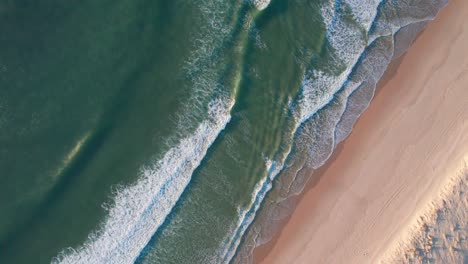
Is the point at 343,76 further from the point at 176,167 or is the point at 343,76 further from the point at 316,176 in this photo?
the point at 176,167

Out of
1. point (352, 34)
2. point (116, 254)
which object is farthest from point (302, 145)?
point (116, 254)

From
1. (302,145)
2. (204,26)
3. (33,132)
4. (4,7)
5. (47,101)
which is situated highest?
(204,26)

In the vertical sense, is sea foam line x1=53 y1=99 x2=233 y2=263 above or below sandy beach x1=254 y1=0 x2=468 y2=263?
below

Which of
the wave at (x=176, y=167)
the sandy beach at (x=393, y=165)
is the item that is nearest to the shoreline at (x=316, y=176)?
the sandy beach at (x=393, y=165)

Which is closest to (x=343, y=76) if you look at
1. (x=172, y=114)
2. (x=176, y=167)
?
(x=172, y=114)

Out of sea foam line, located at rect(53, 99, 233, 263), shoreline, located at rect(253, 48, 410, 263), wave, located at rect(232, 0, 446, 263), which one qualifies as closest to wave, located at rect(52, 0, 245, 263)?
sea foam line, located at rect(53, 99, 233, 263)

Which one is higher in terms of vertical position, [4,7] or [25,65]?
[4,7]

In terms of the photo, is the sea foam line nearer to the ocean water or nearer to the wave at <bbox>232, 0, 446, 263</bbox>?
the ocean water

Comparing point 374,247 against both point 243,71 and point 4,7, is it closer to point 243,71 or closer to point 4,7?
point 243,71
